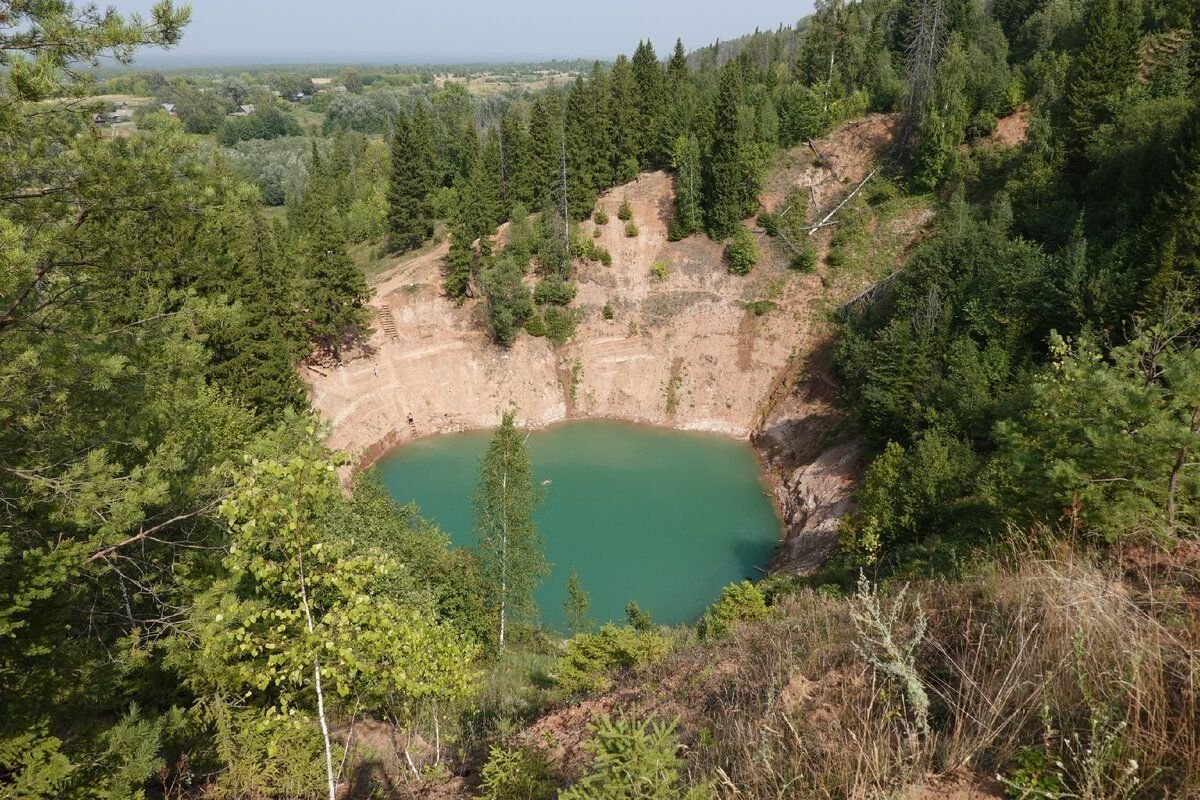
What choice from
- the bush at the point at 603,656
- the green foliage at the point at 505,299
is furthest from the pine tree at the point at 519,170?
the bush at the point at 603,656

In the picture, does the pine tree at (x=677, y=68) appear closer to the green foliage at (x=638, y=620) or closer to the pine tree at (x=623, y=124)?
the pine tree at (x=623, y=124)

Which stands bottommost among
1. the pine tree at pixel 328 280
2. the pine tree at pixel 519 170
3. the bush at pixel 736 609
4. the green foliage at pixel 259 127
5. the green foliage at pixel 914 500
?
the bush at pixel 736 609

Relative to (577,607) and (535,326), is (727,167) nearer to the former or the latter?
(535,326)

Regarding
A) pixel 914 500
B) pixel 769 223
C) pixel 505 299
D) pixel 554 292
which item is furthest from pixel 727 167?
pixel 914 500

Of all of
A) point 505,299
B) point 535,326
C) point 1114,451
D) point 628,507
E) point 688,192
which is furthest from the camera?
point 688,192

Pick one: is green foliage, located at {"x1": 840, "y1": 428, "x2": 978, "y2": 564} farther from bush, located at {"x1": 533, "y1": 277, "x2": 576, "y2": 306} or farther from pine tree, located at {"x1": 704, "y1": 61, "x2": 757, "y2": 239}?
bush, located at {"x1": 533, "y1": 277, "x2": 576, "y2": 306}

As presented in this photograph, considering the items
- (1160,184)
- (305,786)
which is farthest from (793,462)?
(305,786)
